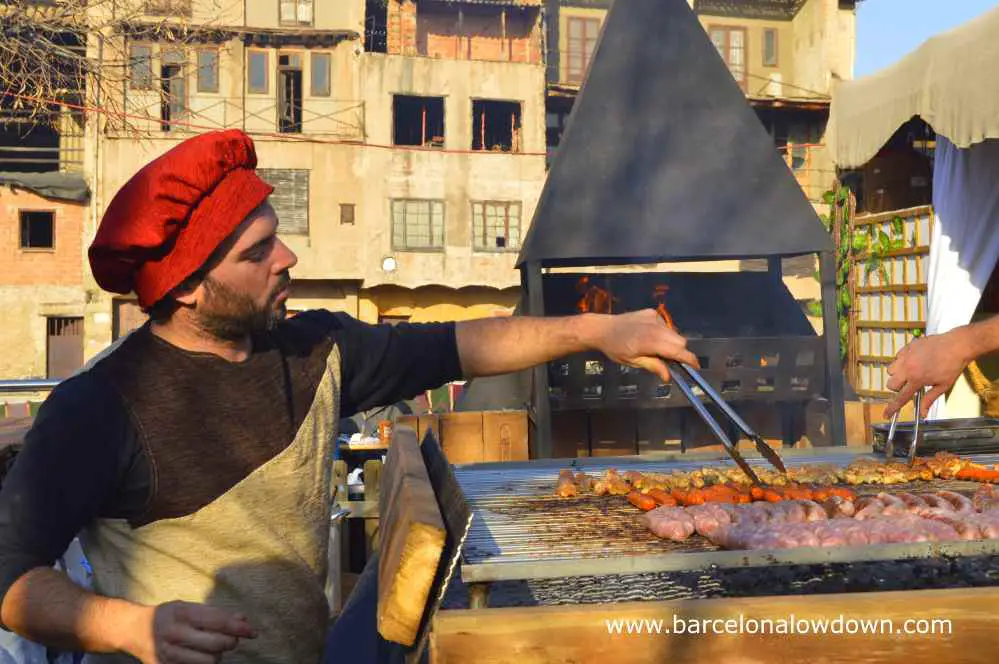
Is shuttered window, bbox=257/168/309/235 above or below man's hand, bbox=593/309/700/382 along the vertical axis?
above

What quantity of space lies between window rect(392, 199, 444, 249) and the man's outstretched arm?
25061 mm

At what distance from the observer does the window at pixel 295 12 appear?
29188mm

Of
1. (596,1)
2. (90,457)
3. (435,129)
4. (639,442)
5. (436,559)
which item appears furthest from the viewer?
(596,1)

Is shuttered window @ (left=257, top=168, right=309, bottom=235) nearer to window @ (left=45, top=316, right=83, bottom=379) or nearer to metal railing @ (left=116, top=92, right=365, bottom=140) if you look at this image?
metal railing @ (left=116, top=92, right=365, bottom=140)

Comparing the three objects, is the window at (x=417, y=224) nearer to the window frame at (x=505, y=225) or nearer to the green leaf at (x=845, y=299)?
the window frame at (x=505, y=225)

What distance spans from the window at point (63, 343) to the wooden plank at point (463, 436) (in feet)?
71.8

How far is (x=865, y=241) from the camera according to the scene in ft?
39.9

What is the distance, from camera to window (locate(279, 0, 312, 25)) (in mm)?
29188

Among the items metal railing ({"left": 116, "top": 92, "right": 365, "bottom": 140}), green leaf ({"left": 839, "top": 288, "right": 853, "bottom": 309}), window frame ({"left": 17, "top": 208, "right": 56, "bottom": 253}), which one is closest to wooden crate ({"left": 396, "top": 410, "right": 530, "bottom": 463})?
green leaf ({"left": 839, "top": 288, "right": 853, "bottom": 309})

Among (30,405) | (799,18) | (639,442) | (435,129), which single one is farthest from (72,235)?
(799,18)

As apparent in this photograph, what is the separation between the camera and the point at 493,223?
28328 millimetres

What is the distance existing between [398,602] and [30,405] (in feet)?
27.7

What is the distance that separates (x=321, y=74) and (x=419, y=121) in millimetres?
3727

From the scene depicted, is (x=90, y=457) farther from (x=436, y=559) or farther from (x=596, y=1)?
(x=596, y=1)
